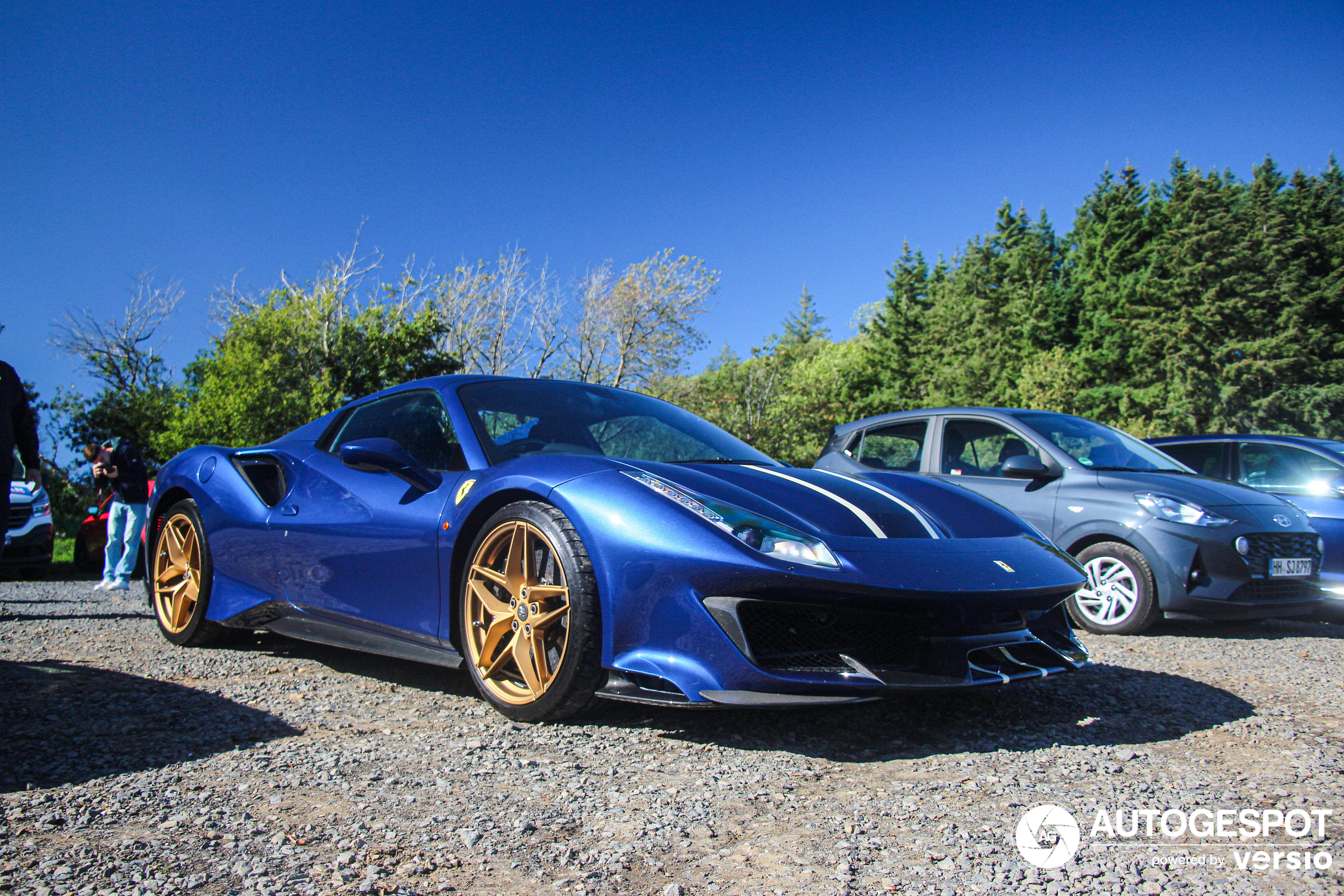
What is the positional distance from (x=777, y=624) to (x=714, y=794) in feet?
1.68

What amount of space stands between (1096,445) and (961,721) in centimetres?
418

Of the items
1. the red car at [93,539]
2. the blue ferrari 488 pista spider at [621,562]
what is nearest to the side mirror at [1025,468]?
the blue ferrari 488 pista spider at [621,562]

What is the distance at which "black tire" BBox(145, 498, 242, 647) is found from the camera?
4383mm

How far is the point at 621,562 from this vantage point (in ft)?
8.80

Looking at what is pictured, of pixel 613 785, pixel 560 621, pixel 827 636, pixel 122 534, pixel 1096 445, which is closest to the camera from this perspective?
pixel 613 785

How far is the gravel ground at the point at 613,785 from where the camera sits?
1.79 metres

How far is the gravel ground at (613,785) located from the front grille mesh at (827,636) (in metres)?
0.30

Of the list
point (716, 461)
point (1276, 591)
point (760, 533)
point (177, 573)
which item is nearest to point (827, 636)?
point (760, 533)

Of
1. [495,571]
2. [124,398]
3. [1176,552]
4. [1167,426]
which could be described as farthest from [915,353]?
[495,571]

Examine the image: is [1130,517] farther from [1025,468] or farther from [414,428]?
[414,428]

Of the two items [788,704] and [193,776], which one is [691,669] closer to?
[788,704]

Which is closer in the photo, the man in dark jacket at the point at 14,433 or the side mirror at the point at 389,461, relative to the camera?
the side mirror at the point at 389,461

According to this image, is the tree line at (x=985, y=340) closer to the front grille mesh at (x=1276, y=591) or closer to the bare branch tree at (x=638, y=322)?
the bare branch tree at (x=638, y=322)
